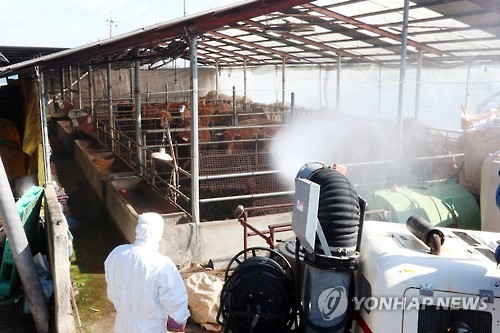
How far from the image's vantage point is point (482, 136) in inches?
316

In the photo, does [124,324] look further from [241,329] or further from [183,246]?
[183,246]

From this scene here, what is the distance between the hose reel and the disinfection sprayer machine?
200 millimetres

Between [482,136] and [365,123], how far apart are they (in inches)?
207

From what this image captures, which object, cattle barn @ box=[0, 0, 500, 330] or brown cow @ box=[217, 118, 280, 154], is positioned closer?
cattle barn @ box=[0, 0, 500, 330]

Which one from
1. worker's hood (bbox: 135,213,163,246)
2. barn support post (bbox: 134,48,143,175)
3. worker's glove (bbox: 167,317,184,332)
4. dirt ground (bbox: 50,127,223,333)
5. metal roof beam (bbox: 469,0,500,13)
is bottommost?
dirt ground (bbox: 50,127,223,333)

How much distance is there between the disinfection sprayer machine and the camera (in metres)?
3.36

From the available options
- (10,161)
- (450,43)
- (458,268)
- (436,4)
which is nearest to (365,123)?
Answer: (450,43)

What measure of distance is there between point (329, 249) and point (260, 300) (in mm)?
714

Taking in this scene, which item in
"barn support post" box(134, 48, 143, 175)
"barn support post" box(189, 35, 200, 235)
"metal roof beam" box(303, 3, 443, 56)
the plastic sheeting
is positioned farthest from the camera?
the plastic sheeting

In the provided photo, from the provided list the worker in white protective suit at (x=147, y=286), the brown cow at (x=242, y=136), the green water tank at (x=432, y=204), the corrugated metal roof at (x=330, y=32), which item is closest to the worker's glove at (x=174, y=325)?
the worker in white protective suit at (x=147, y=286)

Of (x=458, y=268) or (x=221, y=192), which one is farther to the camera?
(x=221, y=192)

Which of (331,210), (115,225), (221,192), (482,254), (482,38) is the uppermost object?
(482,38)

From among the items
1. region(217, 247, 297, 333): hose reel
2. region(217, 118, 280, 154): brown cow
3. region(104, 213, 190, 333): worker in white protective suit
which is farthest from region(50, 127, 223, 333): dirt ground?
region(217, 118, 280, 154): brown cow

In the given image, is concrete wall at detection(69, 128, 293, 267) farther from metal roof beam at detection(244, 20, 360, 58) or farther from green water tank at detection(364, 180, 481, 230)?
metal roof beam at detection(244, 20, 360, 58)
